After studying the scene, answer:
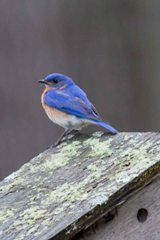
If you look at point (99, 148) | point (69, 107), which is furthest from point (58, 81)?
point (99, 148)

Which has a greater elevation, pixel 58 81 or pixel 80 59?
pixel 58 81

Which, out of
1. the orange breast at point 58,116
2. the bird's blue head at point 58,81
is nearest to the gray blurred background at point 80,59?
the bird's blue head at point 58,81

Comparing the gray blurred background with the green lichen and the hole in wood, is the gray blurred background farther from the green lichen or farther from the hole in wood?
the hole in wood

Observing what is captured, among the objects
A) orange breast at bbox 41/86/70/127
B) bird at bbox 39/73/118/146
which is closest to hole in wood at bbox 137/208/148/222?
bird at bbox 39/73/118/146

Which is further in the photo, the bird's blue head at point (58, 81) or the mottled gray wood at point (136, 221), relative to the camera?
the bird's blue head at point (58, 81)

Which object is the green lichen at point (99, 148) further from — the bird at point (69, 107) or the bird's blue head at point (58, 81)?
the bird's blue head at point (58, 81)

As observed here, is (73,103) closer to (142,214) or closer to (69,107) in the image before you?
(69,107)

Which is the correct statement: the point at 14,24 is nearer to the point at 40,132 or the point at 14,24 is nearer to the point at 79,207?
the point at 40,132
